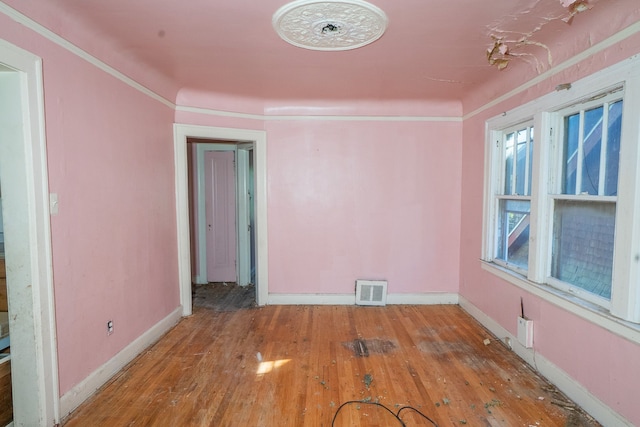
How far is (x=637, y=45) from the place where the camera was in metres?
1.72

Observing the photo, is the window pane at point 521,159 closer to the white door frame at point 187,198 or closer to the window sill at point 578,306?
the window sill at point 578,306

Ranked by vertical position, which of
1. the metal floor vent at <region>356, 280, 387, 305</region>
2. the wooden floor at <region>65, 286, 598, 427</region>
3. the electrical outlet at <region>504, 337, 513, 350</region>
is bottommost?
the wooden floor at <region>65, 286, 598, 427</region>

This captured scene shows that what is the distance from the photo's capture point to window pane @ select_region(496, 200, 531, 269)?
9.22 feet

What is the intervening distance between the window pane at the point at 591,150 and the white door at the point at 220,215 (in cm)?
406

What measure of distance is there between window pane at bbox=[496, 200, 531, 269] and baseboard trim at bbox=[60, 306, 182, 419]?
3399 millimetres

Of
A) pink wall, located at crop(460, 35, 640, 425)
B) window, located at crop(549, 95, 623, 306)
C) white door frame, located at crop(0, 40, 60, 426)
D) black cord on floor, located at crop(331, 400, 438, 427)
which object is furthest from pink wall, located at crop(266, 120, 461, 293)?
white door frame, located at crop(0, 40, 60, 426)

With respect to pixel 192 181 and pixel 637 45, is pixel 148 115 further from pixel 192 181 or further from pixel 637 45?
pixel 637 45

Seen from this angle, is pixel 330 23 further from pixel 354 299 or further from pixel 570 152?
pixel 354 299

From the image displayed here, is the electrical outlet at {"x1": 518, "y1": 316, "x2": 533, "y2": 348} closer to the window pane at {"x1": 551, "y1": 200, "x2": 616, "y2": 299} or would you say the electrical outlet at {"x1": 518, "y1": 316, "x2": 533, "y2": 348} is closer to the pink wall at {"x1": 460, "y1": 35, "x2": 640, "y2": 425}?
the pink wall at {"x1": 460, "y1": 35, "x2": 640, "y2": 425}

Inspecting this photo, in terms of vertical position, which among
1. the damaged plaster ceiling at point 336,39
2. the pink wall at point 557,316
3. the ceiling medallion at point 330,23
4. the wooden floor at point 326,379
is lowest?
the wooden floor at point 326,379

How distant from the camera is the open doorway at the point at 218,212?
4.71m

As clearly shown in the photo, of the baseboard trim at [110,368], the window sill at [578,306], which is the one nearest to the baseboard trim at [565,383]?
the window sill at [578,306]

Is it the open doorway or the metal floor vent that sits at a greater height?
the open doorway

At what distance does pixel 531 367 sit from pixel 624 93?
202 centimetres
